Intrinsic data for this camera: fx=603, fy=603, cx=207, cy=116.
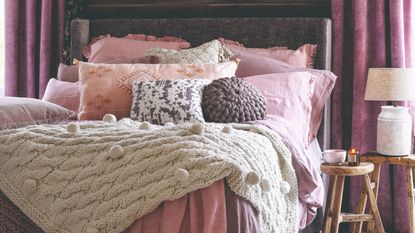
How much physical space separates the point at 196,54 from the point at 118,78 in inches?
18.8

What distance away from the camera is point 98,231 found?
1.70m

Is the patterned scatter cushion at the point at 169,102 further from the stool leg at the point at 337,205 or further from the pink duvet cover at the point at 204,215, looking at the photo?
the pink duvet cover at the point at 204,215

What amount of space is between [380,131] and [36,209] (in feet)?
6.21

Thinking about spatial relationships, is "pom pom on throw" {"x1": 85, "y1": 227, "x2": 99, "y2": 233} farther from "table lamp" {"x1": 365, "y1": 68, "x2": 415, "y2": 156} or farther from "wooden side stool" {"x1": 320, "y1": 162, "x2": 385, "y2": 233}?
"table lamp" {"x1": 365, "y1": 68, "x2": 415, "y2": 156}

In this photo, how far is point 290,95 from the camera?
293 centimetres

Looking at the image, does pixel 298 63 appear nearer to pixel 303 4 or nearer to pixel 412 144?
pixel 303 4

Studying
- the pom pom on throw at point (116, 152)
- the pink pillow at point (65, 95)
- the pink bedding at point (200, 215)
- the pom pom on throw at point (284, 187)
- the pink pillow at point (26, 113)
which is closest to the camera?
the pink bedding at point (200, 215)

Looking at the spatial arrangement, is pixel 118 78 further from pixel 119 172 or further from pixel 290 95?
pixel 119 172

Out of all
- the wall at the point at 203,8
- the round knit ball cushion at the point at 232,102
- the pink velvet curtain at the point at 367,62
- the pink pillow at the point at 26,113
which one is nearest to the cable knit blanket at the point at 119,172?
the pink pillow at the point at 26,113

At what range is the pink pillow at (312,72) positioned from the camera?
125 inches

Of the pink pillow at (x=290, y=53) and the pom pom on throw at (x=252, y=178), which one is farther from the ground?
the pink pillow at (x=290, y=53)

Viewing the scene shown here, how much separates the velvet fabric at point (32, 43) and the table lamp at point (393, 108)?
217 centimetres

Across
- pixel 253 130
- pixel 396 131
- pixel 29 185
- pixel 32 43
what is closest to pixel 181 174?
pixel 29 185

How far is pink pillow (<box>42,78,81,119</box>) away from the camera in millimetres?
3088
